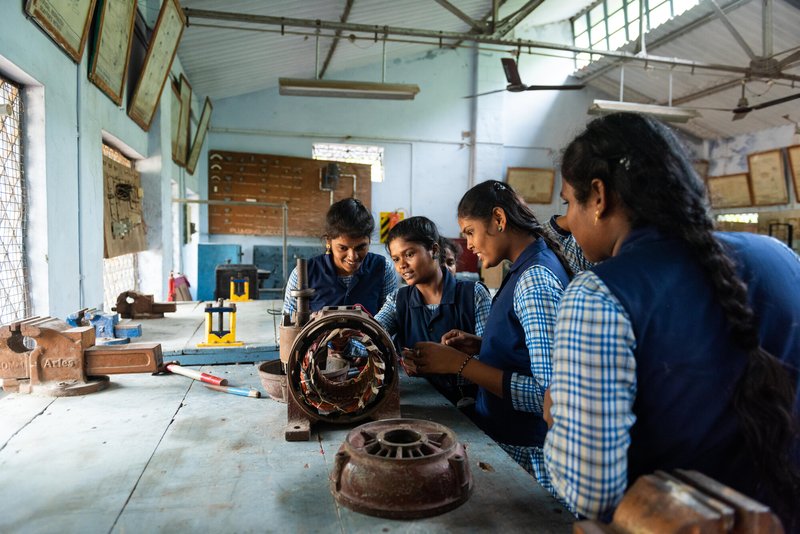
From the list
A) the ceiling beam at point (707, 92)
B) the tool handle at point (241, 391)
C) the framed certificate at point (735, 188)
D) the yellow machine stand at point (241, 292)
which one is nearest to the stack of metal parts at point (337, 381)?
the tool handle at point (241, 391)

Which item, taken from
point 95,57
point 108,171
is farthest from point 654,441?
point 108,171

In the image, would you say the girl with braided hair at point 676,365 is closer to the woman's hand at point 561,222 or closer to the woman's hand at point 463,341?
the woman's hand at point 463,341

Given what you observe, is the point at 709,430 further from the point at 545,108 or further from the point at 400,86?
the point at 545,108

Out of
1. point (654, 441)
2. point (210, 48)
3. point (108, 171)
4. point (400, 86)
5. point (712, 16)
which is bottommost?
point (654, 441)

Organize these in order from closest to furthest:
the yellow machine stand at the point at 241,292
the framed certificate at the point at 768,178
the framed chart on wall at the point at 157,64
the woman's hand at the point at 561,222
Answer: the woman's hand at the point at 561,222 < the yellow machine stand at the point at 241,292 < the framed chart on wall at the point at 157,64 < the framed certificate at the point at 768,178

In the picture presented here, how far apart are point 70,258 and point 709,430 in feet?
9.71

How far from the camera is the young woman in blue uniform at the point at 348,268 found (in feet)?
7.64

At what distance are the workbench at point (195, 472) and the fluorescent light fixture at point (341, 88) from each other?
4.12 m

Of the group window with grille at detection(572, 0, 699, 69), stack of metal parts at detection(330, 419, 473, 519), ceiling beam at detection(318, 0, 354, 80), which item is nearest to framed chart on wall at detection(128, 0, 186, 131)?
ceiling beam at detection(318, 0, 354, 80)

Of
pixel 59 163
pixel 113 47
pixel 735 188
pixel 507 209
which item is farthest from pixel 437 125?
pixel 507 209

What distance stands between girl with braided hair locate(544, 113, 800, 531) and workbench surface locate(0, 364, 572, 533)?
0.26 meters

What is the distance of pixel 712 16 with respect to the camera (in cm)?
696

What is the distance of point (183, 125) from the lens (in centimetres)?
610

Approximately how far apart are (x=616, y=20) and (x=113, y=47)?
847 cm
